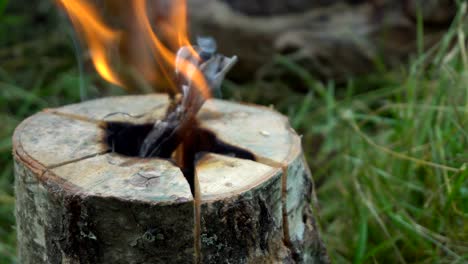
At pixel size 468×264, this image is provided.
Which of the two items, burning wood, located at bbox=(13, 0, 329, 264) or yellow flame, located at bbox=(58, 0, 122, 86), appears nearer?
burning wood, located at bbox=(13, 0, 329, 264)

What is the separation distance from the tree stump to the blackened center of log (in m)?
0.01

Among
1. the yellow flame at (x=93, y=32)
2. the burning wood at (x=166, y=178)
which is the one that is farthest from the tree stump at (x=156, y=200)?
the yellow flame at (x=93, y=32)

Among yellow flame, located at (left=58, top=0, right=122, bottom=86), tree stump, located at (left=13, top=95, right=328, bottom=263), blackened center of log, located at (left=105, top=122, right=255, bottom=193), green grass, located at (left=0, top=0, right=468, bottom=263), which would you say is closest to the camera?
tree stump, located at (left=13, top=95, right=328, bottom=263)

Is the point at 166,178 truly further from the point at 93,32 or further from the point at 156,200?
the point at 93,32

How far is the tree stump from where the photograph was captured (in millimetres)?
1253

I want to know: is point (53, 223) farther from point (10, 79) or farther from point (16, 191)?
point (10, 79)

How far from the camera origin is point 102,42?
5.68 feet

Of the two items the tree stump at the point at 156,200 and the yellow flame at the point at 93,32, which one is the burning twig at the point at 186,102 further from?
the yellow flame at the point at 93,32

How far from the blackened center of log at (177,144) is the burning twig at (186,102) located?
1cm

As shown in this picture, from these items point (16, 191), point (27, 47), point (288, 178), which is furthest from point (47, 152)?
point (27, 47)

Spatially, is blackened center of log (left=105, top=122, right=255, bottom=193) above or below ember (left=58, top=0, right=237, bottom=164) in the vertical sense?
below

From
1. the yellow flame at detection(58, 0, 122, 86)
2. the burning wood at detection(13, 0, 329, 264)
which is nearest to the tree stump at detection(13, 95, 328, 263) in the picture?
the burning wood at detection(13, 0, 329, 264)

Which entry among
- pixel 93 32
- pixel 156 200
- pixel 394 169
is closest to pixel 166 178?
pixel 156 200

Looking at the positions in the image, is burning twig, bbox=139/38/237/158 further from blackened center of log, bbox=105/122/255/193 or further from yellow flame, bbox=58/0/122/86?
yellow flame, bbox=58/0/122/86
